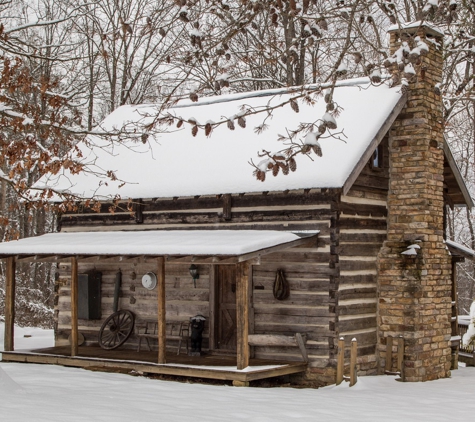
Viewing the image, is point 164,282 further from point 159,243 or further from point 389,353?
point 389,353

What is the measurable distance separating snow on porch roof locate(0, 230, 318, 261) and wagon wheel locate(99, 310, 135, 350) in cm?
173

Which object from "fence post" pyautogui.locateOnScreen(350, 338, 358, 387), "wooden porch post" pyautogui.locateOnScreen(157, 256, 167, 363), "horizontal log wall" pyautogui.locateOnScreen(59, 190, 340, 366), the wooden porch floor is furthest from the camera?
"horizontal log wall" pyautogui.locateOnScreen(59, 190, 340, 366)

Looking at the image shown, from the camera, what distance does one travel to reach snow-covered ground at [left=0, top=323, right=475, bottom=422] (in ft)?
32.8

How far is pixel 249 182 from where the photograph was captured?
15.6 metres

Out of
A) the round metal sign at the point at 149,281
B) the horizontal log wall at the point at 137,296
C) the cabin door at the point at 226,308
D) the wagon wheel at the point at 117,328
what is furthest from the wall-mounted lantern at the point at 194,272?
the wagon wheel at the point at 117,328

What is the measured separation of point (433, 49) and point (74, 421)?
36.6 ft

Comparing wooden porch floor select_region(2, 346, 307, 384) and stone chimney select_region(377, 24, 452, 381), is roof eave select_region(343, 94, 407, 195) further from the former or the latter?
wooden porch floor select_region(2, 346, 307, 384)

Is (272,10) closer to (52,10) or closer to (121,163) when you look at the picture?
(121,163)

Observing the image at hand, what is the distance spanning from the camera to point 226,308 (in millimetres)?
16156

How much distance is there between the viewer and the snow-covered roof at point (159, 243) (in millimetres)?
13484

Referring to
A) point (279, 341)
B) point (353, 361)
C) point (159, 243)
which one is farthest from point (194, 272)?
point (353, 361)

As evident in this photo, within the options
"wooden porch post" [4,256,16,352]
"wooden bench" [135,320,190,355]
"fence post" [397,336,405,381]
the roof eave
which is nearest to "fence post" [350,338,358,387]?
"fence post" [397,336,405,381]

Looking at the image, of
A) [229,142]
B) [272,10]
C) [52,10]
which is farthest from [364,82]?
[52,10]

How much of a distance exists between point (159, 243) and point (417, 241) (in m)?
5.07
